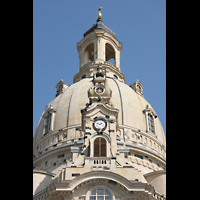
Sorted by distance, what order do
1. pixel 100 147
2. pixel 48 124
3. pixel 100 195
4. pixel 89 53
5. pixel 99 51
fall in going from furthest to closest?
pixel 89 53 < pixel 99 51 < pixel 48 124 < pixel 100 147 < pixel 100 195

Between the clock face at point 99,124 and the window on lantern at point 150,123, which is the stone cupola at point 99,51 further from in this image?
the clock face at point 99,124

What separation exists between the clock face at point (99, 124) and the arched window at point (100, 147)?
1.58 m

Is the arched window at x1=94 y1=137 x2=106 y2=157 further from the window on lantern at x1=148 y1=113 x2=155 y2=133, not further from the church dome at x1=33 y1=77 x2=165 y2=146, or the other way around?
the window on lantern at x1=148 y1=113 x2=155 y2=133

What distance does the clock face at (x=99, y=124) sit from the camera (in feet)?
115

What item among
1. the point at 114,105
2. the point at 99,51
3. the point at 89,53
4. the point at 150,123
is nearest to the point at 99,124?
the point at 114,105

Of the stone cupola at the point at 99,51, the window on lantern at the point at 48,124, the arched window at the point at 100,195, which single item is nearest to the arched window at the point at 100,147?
the arched window at the point at 100,195

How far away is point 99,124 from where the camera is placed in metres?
35.6

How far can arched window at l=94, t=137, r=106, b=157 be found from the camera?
3284 cm

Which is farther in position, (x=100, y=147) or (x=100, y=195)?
(x=100, y=147)

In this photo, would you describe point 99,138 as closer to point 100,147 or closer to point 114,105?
point 100,147

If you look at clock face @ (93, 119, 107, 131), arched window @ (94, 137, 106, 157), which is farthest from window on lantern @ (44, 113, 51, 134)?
arched window @ (94, 137, 106, 157)

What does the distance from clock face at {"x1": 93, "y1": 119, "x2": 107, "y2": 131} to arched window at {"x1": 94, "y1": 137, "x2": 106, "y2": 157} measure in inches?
62.3

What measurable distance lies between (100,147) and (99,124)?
9.89 ft

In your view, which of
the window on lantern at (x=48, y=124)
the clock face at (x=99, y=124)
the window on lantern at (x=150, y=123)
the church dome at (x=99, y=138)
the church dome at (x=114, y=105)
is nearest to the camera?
the church dome at (x=99, y=138)
